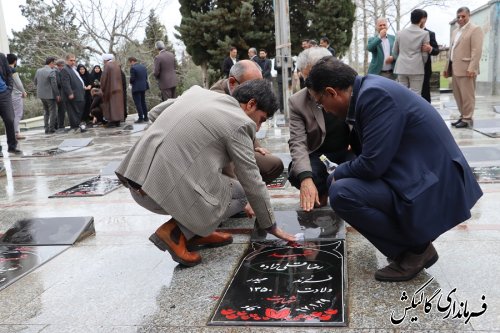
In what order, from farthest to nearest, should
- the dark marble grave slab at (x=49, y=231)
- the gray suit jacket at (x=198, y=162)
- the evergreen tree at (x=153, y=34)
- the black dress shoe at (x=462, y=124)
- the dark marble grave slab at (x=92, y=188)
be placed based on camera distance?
the evergreen tree at (x=153, y=34) → the black dress shoe at (x=462, y=124) → the dark marble grave slab at (x=92, y=188) → the dark marble grave slab at (x=49, y=231) → the gray suit jacket at (x=198, y=162)

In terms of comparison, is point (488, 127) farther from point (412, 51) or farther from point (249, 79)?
point (249, 79)

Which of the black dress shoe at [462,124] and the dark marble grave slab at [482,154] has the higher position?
the dark marble grave slab at [482,154]

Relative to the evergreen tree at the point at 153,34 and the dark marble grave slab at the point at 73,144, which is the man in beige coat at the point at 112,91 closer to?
the dark marble grave slab at the point at 73,144

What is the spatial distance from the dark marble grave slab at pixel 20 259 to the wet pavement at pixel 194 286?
56 mm

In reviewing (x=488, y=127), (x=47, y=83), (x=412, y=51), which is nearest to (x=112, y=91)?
(x=47, y=83)

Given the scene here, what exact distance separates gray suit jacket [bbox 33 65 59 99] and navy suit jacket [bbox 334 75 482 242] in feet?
33.5

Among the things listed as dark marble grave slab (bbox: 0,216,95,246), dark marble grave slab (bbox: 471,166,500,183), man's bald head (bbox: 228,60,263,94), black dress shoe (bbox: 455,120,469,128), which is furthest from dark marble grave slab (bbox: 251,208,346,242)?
black dress shoe (bbox: 455,120,469,128)

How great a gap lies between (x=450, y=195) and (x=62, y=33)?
68.5 feet

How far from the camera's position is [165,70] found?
12070 mm

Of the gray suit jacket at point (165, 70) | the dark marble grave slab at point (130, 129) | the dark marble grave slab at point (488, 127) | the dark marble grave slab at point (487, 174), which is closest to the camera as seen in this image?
the dark marble grave slab at point (487, 174)

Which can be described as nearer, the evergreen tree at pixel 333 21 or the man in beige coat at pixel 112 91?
the man in beige coat at pixel 112 91

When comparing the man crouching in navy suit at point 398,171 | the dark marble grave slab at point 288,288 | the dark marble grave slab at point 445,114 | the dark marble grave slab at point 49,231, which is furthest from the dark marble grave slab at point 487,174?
the dark marble grave slab at point 445,114

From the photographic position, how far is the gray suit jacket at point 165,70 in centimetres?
1202

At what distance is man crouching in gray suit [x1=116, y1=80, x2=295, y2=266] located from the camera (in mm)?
2785
